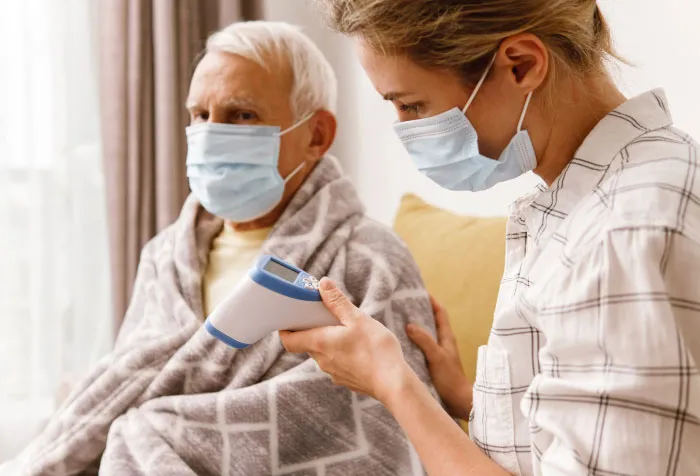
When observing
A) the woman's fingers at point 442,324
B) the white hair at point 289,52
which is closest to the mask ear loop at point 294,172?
the white hair at point 289,52

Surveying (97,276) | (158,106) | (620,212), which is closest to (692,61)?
(620,212)

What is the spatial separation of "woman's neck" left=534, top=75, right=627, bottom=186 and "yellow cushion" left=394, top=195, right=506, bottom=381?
20.4 inches

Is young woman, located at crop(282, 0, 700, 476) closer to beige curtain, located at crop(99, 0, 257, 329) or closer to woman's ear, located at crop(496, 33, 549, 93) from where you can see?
woman's ear, located at crop(496, 33, 549, 93)

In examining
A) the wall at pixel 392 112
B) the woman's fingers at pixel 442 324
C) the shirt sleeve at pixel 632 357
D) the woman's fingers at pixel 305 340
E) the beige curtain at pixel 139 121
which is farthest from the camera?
A: the beige curtain at pixel 139 121

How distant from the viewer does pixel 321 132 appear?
1522mm

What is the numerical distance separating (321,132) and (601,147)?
0.83m

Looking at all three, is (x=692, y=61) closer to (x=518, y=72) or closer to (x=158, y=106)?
(x=518, y=72)

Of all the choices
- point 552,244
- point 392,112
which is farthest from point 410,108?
point 392,112

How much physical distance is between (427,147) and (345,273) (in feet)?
1.60

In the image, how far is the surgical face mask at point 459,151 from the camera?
2.73ft

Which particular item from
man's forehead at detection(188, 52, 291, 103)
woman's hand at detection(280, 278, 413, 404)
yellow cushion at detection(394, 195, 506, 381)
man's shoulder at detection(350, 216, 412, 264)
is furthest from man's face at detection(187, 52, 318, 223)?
woman's hand at detection(280, 278, 413, 404)

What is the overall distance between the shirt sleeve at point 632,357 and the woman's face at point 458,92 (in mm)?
225

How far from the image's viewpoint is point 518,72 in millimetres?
798

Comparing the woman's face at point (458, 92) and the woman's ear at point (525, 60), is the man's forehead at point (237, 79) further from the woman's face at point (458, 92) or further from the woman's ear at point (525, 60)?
the woman's ear at point (525, 60)
